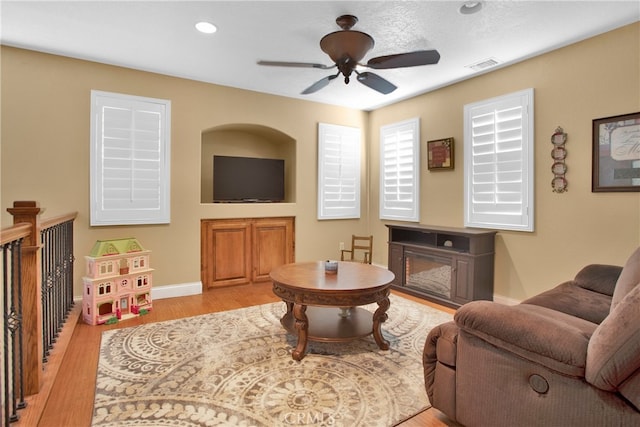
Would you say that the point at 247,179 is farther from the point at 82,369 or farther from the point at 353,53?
the point at 82,369

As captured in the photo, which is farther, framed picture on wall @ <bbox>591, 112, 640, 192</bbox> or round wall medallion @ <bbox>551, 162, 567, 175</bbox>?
round wall medallion @ <bbox>551, 162, 567, 175</bbox>

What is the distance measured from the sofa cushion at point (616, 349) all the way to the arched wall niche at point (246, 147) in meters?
4.34

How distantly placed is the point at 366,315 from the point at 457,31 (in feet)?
8.95

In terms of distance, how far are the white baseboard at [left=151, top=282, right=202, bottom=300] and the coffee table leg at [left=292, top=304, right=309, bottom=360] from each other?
2.32 m

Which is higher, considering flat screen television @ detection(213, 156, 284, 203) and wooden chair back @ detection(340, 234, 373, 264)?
flat screen television @ detection(213, 156, 284, 203)

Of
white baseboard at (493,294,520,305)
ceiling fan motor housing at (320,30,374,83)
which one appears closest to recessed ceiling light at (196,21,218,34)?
ceiling fan motor housing at (320,30,374,83)

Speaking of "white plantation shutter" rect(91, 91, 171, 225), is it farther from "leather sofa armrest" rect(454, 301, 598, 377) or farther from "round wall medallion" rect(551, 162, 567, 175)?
"round wall medallion" rect(551, 162, 567, 175)

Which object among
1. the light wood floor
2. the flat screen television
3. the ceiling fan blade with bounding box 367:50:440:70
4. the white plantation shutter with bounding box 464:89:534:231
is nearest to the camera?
the light wood floor

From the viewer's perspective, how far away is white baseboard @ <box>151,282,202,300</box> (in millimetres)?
4262

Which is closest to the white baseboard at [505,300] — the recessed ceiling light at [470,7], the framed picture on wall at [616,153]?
the framed picture on wall at [616,153]

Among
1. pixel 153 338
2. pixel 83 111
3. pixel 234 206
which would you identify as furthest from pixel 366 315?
pixel 83 111

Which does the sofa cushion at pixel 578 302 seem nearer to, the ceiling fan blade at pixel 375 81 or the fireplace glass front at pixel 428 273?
the fireplace glass front at pixel 428 273

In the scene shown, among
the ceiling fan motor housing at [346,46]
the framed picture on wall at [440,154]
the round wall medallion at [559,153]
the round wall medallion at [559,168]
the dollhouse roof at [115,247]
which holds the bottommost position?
the dollhouse roof at [115,247]

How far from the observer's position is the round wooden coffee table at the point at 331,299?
261 cm
